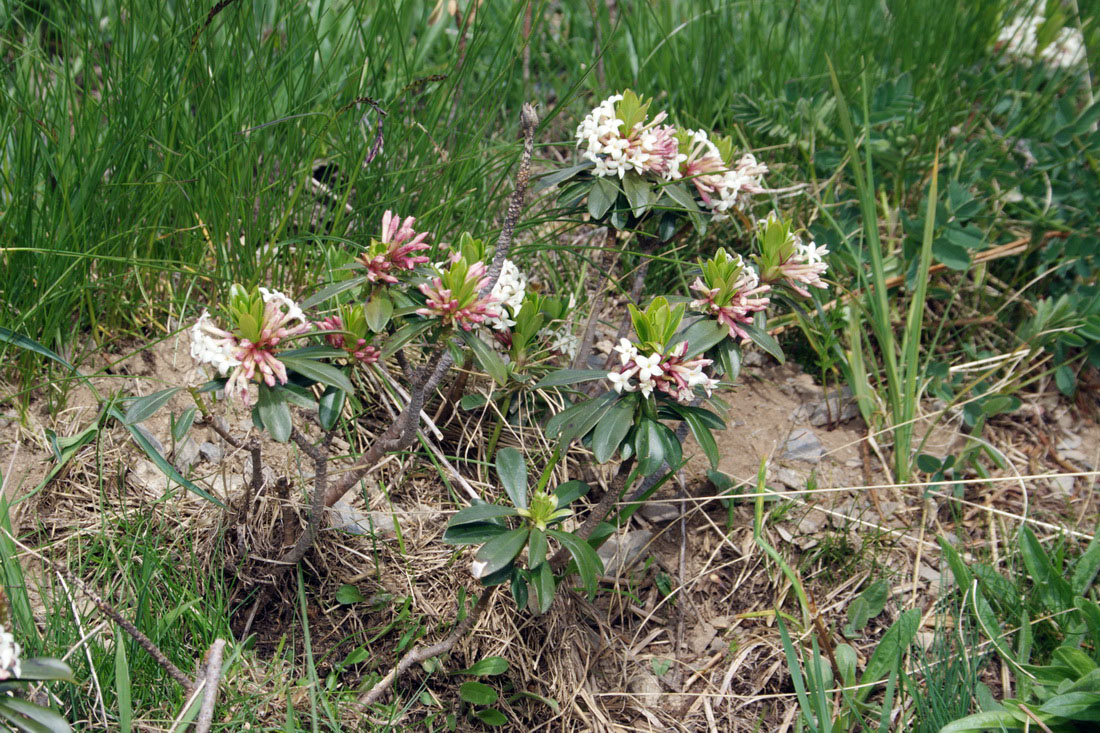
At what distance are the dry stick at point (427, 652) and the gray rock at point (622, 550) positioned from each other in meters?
0.42

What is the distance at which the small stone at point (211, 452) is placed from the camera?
197 cm

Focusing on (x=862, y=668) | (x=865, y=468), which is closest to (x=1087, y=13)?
(x=865, y=468)

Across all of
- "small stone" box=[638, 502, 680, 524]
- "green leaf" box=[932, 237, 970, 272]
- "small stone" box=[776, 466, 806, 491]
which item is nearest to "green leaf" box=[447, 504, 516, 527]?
"small stone" box=[638, 502, 680, 524]

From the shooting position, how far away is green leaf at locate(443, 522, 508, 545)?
4.92 ft

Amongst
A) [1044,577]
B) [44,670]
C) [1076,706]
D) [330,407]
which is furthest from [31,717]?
[1044,577]

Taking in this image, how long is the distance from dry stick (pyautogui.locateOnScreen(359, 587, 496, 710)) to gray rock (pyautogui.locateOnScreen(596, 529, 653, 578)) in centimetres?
42

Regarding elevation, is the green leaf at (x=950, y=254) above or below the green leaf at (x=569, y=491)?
above

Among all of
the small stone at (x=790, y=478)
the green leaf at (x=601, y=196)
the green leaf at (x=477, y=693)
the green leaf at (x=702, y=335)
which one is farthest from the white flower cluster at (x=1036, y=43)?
the green leaf at (x=477, y=693)

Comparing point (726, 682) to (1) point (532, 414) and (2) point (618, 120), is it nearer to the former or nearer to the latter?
(1) point (532, 414)

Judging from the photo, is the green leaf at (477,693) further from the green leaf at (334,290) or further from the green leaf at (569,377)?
the green leaf at (334,290)

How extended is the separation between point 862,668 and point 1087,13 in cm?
240

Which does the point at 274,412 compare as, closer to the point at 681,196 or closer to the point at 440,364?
the point at 440,364

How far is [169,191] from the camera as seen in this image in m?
1.98

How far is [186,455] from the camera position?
6.44 ft
